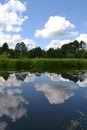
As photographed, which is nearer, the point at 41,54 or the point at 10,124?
the point at 10,124

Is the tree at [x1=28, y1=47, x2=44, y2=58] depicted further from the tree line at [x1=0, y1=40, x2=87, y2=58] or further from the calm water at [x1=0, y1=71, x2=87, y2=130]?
the calm water at [x1=0, y1=71, x2=87, y2=130]

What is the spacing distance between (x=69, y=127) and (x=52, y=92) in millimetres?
7937

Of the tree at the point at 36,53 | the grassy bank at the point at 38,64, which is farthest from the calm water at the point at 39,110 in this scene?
the tree at the point at 36,53

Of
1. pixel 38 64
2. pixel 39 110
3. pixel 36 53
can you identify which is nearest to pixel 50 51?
pixel 36 53

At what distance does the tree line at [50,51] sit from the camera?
7300cm

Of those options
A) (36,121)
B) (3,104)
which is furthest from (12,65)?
(36,121)

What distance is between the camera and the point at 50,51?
72562mm

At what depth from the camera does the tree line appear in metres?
73.0

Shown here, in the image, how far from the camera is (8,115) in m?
9.98

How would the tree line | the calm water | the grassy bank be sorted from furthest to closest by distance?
the tree line
the grassy bank
the calm water

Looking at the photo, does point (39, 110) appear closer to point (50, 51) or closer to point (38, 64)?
point (38, 64)

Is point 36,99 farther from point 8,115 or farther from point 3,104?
point 8,115

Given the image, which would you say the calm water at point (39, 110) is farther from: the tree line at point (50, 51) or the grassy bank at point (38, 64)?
the tree line at point (50, 51)

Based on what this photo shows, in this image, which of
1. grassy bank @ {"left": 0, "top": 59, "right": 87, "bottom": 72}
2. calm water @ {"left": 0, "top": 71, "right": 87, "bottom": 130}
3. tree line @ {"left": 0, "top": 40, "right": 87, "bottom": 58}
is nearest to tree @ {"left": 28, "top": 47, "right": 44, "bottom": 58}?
tree line @ {"left": 0, "top": 40, "right": 87, "bottom": 58}
